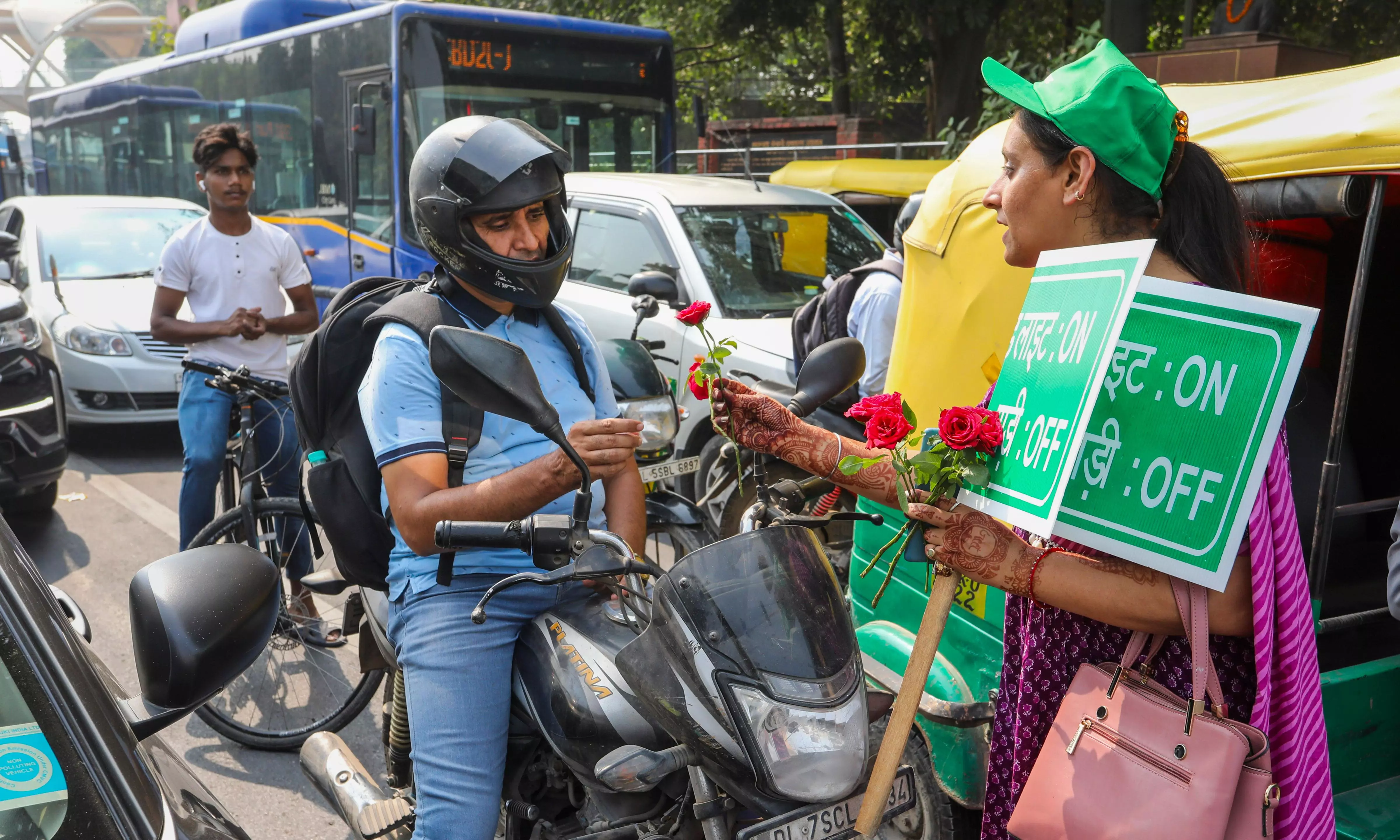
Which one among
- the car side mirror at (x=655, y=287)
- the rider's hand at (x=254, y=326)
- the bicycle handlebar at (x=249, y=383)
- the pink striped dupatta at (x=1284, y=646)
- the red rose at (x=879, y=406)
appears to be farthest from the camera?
the car side mirror at (x=655, y=287)

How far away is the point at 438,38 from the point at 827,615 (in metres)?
8.36

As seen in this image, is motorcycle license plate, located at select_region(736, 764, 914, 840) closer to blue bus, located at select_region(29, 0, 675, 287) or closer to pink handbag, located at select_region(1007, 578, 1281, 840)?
pink handbag, located at select_region(1007, 578, 1281, 840)

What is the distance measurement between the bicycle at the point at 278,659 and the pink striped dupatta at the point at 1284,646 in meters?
2.97

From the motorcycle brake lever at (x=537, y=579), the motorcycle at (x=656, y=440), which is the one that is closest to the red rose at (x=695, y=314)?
the motorcycle brake lever at (x=537, y=579)

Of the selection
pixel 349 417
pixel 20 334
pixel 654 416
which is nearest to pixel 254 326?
pixel 654 416

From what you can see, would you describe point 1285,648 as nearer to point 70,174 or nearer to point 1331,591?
point 1331,591

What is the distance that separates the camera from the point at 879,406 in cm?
173

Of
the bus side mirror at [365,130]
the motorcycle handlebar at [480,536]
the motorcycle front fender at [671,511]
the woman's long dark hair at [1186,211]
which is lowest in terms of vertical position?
the motorcycle front fender at [671,511]

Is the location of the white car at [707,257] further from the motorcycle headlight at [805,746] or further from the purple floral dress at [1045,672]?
the motorcycle headlight at [805,746]

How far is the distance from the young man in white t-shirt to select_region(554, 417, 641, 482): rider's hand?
→ 278 centimetres

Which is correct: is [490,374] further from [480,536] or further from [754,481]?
[754,481]

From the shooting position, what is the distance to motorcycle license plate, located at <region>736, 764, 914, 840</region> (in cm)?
160

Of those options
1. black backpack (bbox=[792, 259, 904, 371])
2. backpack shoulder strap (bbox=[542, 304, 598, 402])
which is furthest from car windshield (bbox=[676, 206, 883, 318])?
backpack shoulder strap (bbox=[542, 304, 598, 402])

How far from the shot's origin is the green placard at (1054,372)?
1518 millimetres
